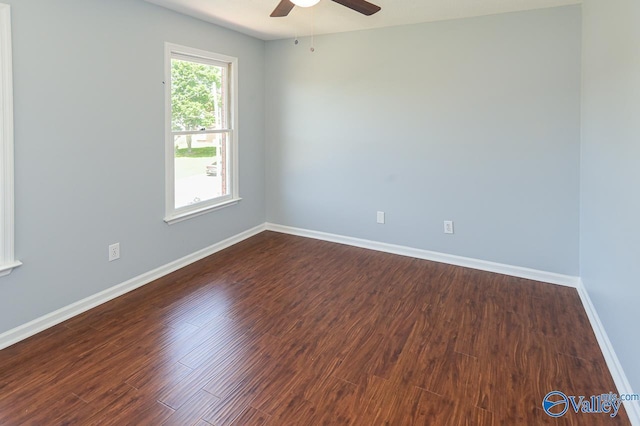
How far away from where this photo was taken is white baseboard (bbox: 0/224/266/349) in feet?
7.68

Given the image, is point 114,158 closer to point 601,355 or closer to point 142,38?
point 142,38

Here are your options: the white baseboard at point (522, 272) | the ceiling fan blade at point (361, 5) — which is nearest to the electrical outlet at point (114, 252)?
the white baseboard at point (522, 272)

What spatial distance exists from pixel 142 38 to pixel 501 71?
3043mm

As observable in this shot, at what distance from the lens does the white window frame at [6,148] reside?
2.15 meters

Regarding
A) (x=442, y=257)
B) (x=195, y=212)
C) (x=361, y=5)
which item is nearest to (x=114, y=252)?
(x=195, y=212)

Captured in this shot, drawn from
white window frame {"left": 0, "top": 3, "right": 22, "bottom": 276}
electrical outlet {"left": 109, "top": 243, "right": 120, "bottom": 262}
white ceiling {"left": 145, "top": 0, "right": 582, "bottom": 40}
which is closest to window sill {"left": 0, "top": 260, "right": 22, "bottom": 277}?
white window frame {"left": 0, "top": 3, "right": 22, "bottom": 276}

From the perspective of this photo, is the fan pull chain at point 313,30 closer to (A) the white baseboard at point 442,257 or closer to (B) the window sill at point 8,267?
(A) the white baseboard at point 442,257

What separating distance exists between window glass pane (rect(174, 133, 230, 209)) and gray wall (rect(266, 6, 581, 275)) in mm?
776

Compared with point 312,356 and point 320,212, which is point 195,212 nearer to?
point 320,212

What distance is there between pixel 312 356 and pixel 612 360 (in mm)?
1677

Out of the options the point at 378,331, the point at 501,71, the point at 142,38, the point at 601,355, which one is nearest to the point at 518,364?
the point at 601,355

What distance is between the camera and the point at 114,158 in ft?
9.48

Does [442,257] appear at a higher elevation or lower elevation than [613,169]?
lower

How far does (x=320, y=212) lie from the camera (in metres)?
4.50
